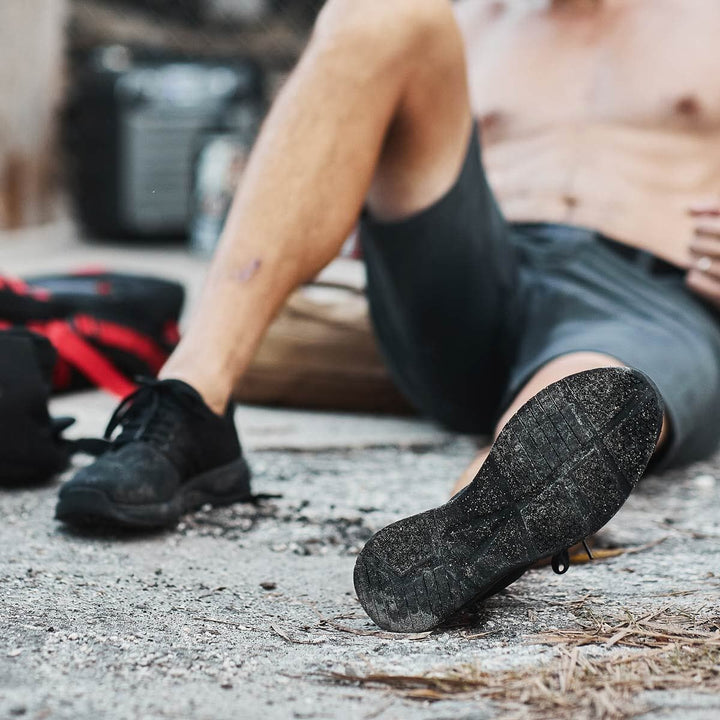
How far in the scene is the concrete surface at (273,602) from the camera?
0.70 metres

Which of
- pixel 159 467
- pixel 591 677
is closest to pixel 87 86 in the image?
pixel 159 467

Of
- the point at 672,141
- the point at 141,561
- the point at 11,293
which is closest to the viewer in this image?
the point at 141,561

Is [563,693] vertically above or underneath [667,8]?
underneath

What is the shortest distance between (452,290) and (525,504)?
0.59 meters

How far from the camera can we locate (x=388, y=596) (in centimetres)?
82

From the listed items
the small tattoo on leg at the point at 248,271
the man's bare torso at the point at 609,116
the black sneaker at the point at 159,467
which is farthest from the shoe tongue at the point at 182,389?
the man's bare torso at the point at 609,116

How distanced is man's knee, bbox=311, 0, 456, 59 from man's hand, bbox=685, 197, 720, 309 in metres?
0.41

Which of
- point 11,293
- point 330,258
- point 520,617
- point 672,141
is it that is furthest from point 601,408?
point 11,293

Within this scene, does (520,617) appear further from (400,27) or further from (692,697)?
(400,27)

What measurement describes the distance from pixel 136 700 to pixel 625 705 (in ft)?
1.03

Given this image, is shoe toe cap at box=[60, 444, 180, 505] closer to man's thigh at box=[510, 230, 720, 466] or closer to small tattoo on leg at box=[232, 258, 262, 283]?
small tattoo on leg at box=[232, 258, 262, 283]

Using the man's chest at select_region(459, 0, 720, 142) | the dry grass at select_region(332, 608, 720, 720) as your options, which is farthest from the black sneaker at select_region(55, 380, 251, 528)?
the man's chest at select_region(459, 0, 720, 142)

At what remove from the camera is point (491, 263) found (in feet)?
4.50

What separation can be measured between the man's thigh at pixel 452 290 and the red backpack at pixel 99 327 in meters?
0.61
